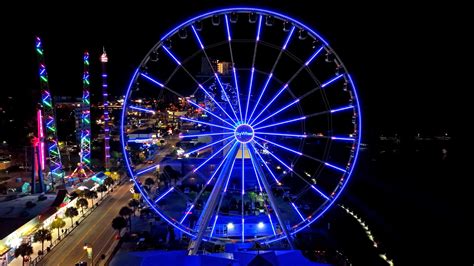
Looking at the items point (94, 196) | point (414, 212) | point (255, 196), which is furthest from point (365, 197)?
point (94, 196)

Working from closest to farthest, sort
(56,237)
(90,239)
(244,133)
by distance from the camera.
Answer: (244,133)
(90,239)
(56,237)

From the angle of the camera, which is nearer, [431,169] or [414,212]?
[414,212]

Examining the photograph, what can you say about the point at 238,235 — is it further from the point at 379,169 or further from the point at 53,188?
the point at 379,169

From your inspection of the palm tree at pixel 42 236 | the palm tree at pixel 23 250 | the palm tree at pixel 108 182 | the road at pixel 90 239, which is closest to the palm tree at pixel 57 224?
the road at pixel 90 239

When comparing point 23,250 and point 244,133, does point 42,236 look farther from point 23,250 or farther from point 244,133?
point 244,133

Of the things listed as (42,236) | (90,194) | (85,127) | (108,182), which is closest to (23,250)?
(42,236)

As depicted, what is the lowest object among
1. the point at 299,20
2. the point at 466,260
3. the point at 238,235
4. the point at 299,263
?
the point at 466,260
